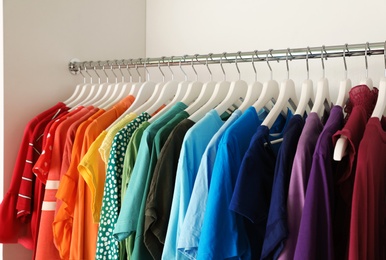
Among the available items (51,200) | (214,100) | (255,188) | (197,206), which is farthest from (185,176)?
(51,200)

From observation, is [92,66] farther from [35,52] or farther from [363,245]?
→ [363,245]

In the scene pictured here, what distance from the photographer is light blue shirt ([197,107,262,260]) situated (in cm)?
109

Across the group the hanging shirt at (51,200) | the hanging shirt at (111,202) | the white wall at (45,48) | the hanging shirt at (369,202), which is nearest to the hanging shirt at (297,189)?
the hanging shirt at (369,202)

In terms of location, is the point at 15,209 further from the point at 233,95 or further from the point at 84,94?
the point at 233,95

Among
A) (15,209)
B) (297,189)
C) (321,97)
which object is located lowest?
(15,209)

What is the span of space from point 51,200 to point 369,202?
1.03 m

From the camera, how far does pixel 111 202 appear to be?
1.37 m

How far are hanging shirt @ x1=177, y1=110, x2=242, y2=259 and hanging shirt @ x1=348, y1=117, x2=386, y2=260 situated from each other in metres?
0.36

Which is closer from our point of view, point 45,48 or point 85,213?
point 85,213

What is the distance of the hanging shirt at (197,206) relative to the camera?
1146mm

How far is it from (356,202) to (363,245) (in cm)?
9

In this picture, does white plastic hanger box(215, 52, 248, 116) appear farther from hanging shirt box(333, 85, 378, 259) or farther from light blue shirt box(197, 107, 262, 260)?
hanging shirt box(333, 85, 378, 259)

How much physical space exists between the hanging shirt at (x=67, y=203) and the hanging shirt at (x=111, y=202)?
17 centimetres

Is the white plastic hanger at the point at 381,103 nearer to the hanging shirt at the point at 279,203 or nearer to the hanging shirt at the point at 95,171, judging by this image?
the hanging shirt at the point at 279,203
